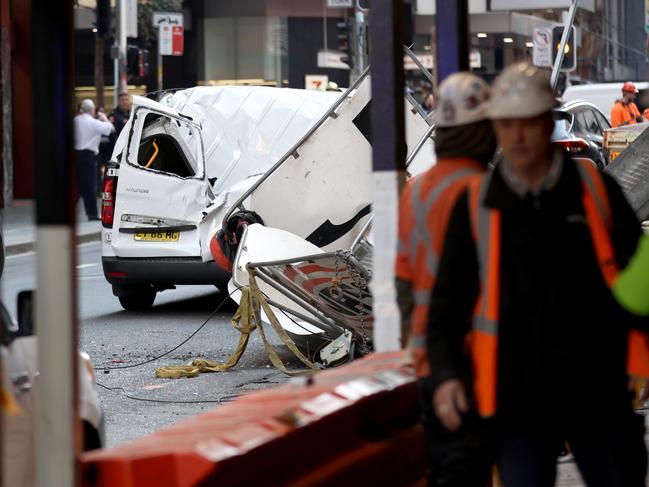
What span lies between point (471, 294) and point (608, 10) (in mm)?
76023

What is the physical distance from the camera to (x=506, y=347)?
3.97 metres

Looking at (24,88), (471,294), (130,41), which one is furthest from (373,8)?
(130,41)

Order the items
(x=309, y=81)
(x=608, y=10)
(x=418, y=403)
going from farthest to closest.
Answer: (x=608, y=10), (x=309, y=81), (x=418, y=403)

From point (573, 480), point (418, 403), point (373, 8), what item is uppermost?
point (373, 8)

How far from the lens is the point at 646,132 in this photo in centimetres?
1290

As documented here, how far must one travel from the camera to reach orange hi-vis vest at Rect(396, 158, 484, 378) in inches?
184

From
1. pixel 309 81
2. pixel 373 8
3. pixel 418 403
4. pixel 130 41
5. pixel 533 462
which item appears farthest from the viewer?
pixel 130 41

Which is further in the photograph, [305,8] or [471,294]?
[305,8]

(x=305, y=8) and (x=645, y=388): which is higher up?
(x=305, y=8)

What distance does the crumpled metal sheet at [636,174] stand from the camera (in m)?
12.3

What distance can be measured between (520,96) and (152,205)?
10295 mm

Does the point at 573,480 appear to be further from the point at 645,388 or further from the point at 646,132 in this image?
the point at 646,132

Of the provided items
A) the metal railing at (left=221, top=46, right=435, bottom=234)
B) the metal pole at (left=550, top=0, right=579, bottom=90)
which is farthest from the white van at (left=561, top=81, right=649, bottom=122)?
the metal railing at (left=221, top=46, right=435, bottom=234)

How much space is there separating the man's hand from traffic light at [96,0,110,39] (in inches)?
966
